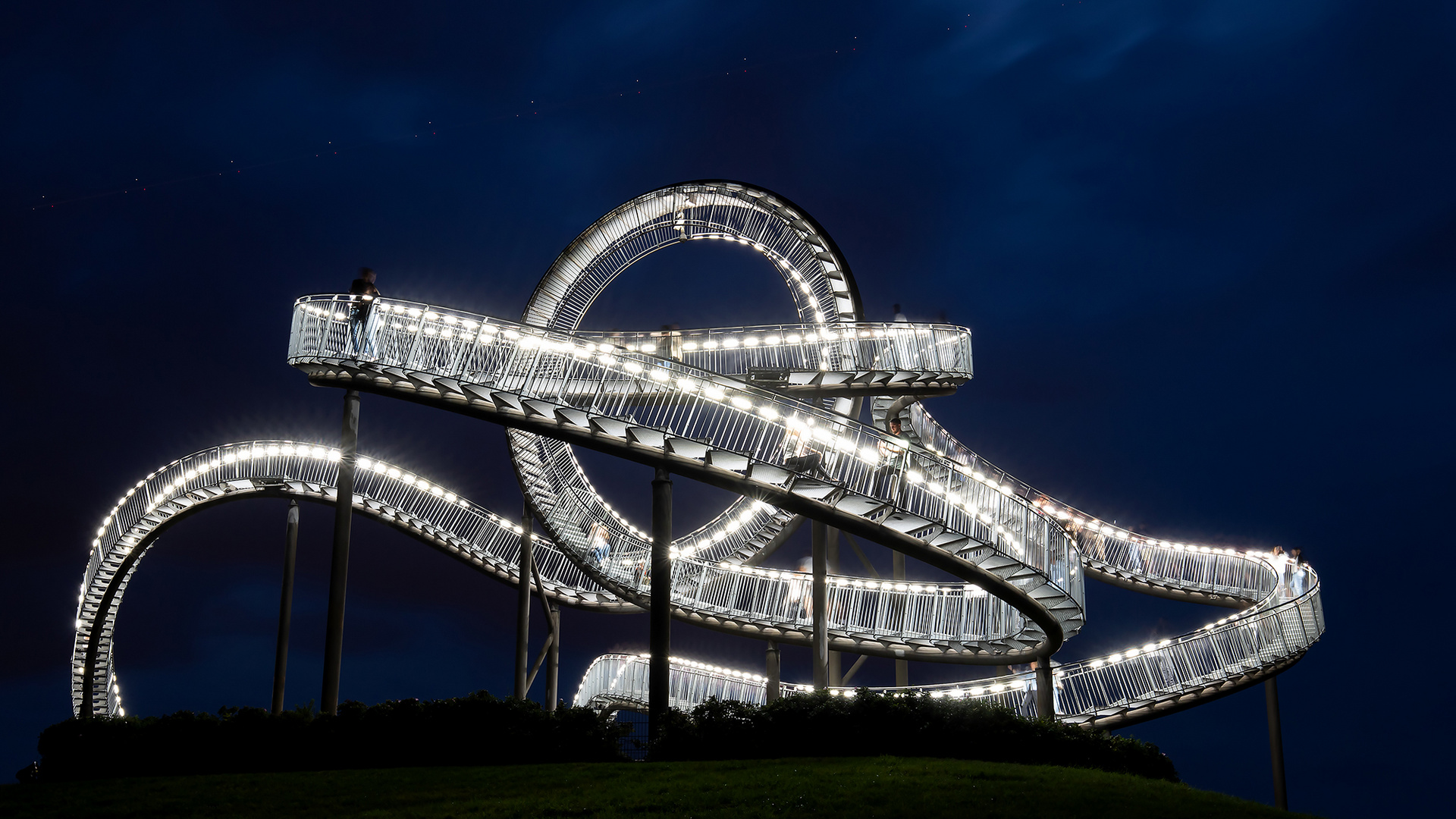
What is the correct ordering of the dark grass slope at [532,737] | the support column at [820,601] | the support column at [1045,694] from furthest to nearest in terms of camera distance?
the support column at [820,601] < the support column at [1045,694] < the dark grass slope at [532,737]

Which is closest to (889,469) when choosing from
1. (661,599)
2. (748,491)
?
(748,491)

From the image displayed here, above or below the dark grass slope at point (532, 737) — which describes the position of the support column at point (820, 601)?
above

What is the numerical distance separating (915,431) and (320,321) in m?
16.5

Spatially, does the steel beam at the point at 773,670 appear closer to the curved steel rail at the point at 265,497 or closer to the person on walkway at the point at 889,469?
the curved steel rail at the point at 265,497

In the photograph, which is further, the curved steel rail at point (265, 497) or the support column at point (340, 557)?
the curved steel rail at point (265, 497)

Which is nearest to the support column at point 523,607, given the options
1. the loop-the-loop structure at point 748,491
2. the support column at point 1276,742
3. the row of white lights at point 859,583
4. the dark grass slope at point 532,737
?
the loop-the-loop structure at point 748,491

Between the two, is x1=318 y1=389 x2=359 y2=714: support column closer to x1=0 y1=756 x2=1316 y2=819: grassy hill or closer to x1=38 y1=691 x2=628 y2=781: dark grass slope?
x1=38 y1=691 x2=628 y2=781: dark grass slope

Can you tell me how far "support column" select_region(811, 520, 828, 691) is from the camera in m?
21.8

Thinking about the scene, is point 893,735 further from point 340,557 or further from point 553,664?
point 553,664

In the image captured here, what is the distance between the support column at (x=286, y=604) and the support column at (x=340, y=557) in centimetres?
605

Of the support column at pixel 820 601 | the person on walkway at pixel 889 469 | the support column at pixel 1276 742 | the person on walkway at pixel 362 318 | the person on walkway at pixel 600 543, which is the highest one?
the person on walkway at pixel 362 318

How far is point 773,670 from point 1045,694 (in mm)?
7416

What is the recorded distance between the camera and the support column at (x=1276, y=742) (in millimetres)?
26188

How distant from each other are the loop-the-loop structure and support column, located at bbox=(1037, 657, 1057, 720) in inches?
22.5
